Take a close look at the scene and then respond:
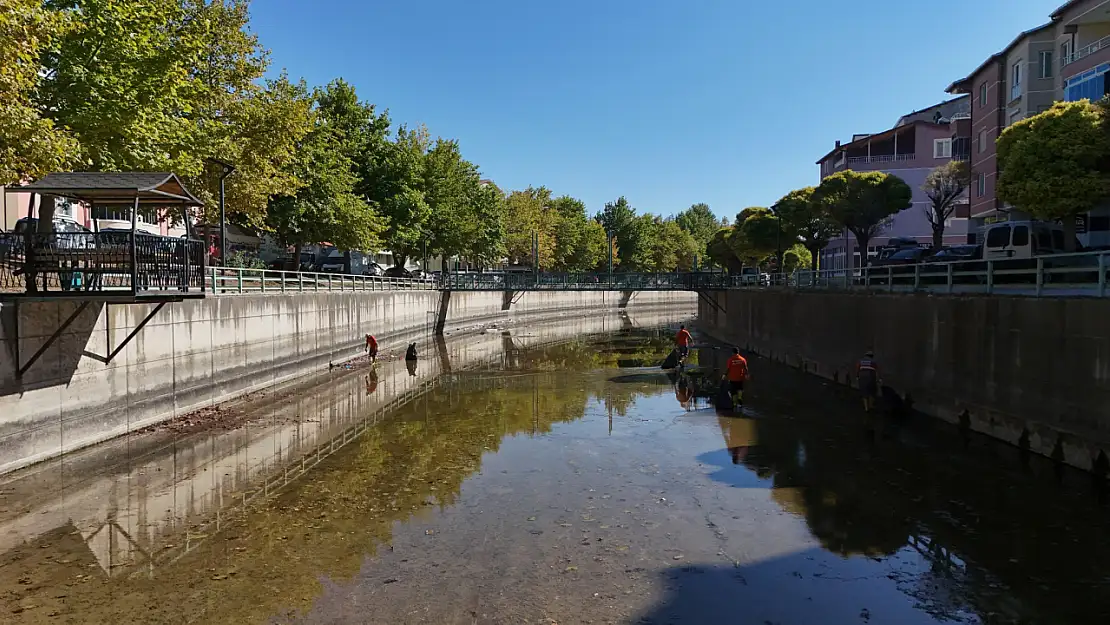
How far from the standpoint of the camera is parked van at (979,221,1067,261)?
68.4 feet

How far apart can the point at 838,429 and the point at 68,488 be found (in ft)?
51.6

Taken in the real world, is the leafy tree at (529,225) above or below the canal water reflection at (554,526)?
above

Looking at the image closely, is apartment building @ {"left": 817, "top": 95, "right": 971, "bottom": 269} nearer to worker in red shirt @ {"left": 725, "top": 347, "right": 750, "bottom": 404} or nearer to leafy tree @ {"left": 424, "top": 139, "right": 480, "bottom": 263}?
leafy tree @ {"left": 424, "top": 139, "right": 480, "bottom": 263}

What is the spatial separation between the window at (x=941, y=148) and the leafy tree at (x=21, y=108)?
6259 cm

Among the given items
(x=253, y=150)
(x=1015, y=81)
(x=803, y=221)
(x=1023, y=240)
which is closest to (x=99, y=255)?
(x=253, y=150)

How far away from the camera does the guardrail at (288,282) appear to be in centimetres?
2075

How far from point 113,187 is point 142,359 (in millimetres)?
4729

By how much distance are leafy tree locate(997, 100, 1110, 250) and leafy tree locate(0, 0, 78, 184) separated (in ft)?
91.3

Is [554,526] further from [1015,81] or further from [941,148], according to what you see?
[941,148]

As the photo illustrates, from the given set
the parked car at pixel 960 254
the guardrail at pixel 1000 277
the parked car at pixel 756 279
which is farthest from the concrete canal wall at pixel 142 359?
the parked car at pixel 960 254

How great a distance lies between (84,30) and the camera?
1730 cm

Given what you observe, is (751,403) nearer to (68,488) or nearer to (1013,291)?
(1013,291)

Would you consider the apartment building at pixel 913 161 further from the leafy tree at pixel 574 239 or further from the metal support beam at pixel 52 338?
the metal support beam at pixel 52 338

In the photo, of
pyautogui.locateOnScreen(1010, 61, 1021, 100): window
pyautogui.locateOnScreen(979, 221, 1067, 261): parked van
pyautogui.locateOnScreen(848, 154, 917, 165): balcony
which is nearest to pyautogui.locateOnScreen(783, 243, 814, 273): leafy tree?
pyautogui.locateOnScreen(848, 154, 917, 165): balcony
